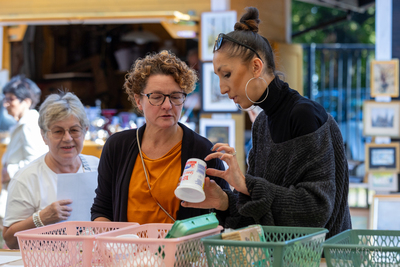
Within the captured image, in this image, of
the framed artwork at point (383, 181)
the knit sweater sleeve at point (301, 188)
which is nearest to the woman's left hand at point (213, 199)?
the knit sweater sleeve at point (301, 188)

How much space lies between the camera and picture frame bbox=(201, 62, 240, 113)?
6.09 metres

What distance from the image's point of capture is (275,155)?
1.52m

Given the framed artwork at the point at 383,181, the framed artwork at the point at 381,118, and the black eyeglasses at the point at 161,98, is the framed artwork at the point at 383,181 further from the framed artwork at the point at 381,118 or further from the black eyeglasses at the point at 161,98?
the black eyeglasses at the point at 161,98

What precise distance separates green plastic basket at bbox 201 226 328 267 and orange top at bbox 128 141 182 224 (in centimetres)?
62

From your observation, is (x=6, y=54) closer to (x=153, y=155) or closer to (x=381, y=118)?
(x=381, y=118)

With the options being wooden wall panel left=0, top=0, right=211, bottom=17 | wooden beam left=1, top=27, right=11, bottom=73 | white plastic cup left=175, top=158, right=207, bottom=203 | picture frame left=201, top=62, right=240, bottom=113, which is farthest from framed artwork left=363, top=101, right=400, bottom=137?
wooden beam left=1, top=27, right=11, bottom=73

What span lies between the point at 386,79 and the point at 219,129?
219 centimetres

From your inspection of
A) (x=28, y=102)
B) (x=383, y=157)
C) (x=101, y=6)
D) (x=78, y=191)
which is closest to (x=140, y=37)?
(x=101, y=6)

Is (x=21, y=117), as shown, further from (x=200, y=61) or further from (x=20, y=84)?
(x=200, y=61)

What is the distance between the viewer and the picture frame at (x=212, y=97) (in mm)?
6086

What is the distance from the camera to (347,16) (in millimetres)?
8734

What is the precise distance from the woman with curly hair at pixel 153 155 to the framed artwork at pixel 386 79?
4.20m

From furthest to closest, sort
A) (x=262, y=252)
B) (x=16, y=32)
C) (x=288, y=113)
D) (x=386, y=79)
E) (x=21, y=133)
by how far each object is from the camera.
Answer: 1. (x=16, y=32)
2. (x=386, y=79)
3. (x=21, y=133)
4. (x=288, y=113)
5. (x=262, y=252)

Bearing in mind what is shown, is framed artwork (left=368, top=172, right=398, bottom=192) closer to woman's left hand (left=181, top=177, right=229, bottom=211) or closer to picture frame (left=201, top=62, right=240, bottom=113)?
picture frame (left=201, top=62, right=240, bottom=113)
